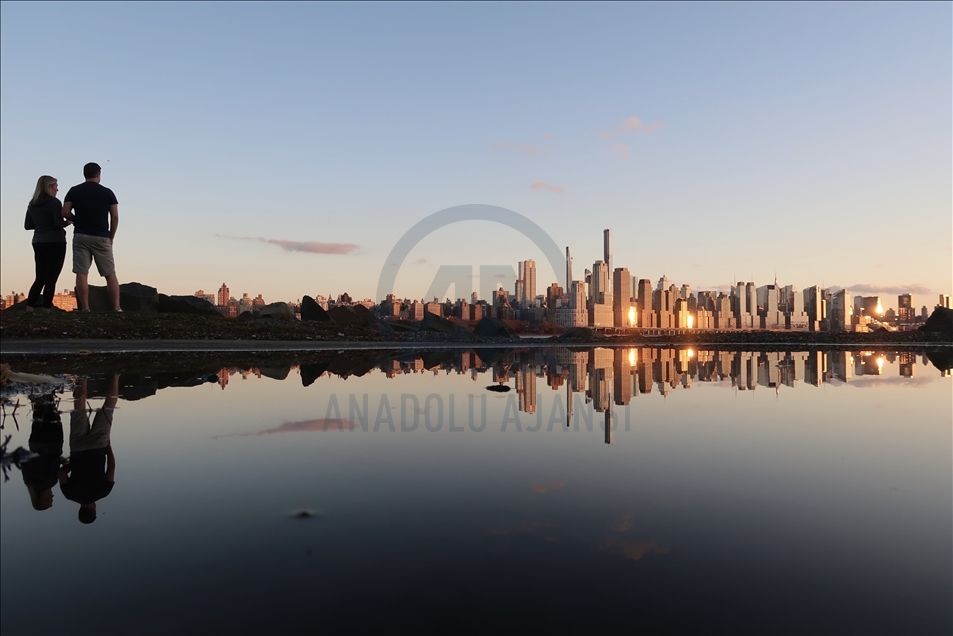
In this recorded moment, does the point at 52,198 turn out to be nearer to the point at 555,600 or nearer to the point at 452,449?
the point at 452,449

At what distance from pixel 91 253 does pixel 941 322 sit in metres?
89.3

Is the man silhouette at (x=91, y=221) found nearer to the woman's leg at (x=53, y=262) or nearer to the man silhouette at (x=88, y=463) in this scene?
the woman's leg at (x=53, y=262)

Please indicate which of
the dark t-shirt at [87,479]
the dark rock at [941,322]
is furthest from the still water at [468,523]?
the dark rock at [941,322]

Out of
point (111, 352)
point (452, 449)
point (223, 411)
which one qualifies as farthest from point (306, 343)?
point (452, 449)

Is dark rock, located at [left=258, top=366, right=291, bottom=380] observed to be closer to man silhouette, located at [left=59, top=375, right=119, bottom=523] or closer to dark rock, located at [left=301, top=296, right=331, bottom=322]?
man silhouette, located at [left=59, top=375, right=119, bottom=523]

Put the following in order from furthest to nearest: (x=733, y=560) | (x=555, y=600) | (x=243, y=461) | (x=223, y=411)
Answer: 1. (x=223, y=411)
2. (x=243, y=461)
3. (x=733, y=560)
4. (x=555, y=600)

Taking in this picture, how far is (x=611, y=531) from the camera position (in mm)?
3670

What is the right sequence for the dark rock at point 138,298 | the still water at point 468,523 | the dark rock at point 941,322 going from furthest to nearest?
1. the dark rock at point 941,322
2. the dark rock at point 138,298
3. the still water at point 468,523

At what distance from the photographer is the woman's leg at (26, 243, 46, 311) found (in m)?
14.6

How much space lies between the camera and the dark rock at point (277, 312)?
37.6 m

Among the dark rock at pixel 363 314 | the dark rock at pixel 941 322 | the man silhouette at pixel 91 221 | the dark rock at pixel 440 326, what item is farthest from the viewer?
the dark rock at pixel 941 322

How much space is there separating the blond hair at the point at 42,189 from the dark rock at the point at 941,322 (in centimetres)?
8739

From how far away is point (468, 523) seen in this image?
12.3ft

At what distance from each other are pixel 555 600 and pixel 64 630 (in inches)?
87.3
